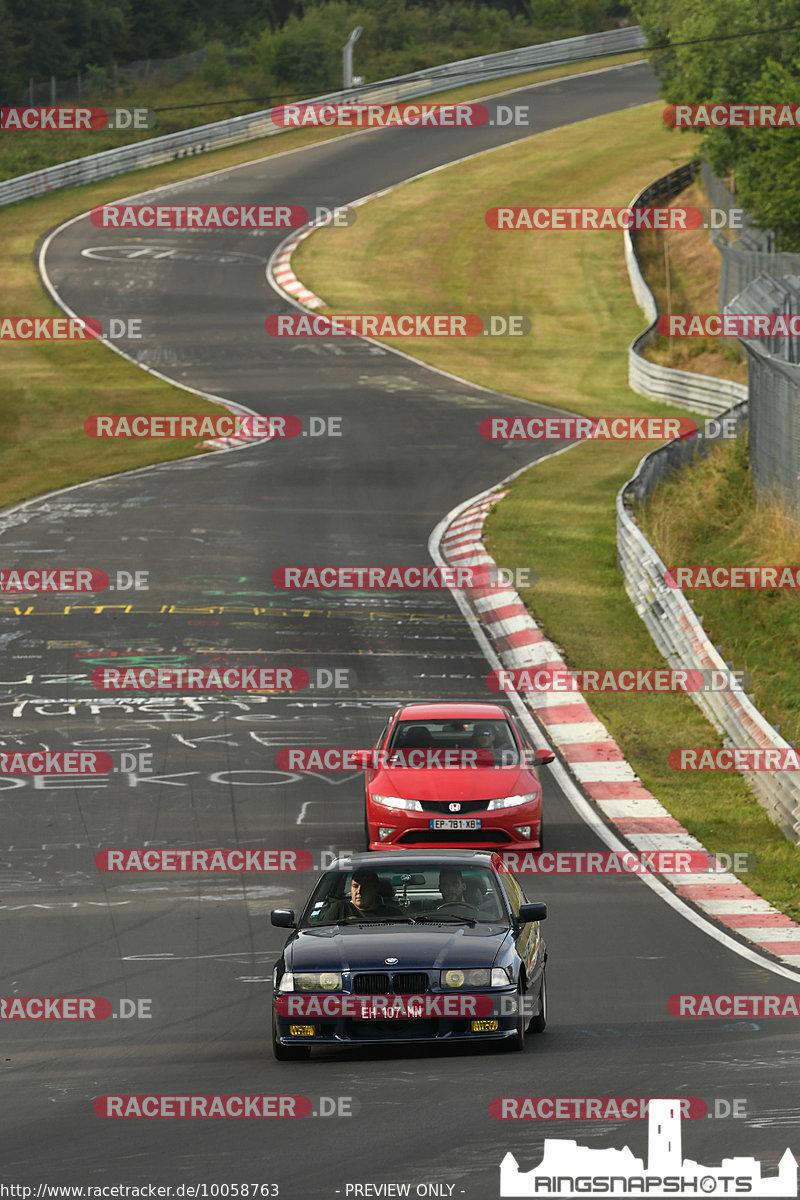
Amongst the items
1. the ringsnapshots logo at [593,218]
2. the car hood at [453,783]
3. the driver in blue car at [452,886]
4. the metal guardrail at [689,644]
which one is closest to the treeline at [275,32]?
the ringsnapshots logo at [593,218]

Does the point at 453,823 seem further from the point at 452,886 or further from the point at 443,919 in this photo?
the point at 443,919

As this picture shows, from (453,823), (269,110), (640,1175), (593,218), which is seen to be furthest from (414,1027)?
(269,110)

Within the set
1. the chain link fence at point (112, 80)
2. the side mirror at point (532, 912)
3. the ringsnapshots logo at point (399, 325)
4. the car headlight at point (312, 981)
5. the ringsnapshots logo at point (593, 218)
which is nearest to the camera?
the car headlight at point (312, 981)

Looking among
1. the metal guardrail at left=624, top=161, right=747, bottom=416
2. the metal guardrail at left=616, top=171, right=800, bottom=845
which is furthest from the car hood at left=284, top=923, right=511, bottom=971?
the metal guardrail at left=624, top=161, right=747, bottom=416

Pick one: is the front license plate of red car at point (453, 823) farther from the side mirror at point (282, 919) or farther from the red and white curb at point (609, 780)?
the side mirror at point (282, 919)

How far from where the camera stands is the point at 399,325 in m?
56.2

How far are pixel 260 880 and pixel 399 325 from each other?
41.9 metres

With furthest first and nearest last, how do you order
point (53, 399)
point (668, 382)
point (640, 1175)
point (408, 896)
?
point (668, 382) < point (53, 399) < point (408, 896) < point (640, 1175)

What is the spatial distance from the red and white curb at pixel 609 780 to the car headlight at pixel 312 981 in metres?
4.54

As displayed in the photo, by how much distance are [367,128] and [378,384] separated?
117 feet

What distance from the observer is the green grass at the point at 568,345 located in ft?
66.8

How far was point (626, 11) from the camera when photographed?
102 meters

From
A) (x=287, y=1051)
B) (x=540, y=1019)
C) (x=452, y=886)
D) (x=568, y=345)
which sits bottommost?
(x=568, y=345)

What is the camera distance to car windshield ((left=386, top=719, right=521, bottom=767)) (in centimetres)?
1736
